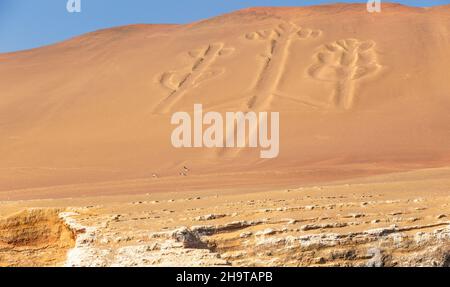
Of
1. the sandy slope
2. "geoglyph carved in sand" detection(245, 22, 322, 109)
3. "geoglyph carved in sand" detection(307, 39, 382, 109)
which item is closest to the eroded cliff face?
the sandy slope

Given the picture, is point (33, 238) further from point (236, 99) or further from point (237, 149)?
point (236, 99)

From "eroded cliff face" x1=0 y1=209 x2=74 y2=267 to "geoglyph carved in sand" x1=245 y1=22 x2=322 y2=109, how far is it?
1847cm

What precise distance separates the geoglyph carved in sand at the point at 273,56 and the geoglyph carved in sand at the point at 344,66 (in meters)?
1.59

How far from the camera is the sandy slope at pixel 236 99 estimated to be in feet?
71.2

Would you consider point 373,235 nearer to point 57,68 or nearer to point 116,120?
point 116,120

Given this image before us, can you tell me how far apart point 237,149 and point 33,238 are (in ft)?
49.1

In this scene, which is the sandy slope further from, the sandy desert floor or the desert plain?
the sandy desert floor

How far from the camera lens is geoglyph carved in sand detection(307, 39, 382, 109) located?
2908 centimetres

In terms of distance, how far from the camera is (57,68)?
3978 centimetres

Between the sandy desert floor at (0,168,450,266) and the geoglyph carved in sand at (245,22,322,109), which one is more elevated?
the geoglyph carved in sand at (245,22,322,109)

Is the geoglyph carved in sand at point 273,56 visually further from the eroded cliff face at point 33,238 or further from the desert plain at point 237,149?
the eroded cliff face at point 33,238

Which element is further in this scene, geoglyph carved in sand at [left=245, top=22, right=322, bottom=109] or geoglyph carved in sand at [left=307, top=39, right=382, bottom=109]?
geoglyph carved in sand at [left=245, top=22, right=322, bottom=109]

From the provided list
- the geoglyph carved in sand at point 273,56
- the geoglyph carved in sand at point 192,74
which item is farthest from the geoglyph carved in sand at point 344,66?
the geoglyph carved in sand at point 192,74
